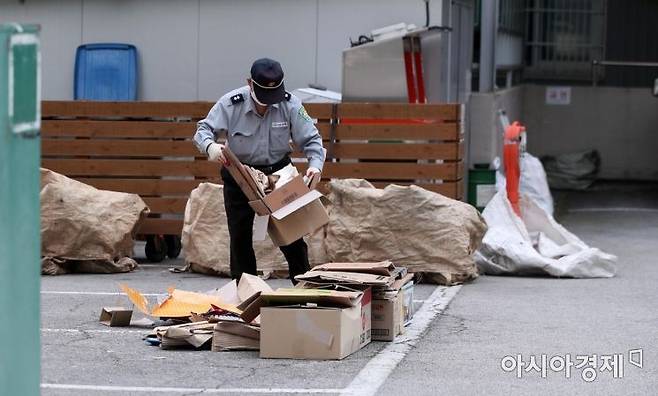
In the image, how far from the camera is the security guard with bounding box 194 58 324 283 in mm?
9156

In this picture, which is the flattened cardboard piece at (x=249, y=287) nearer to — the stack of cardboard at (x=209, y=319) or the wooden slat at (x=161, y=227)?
the stack of cardboard at (x=209, y=319)

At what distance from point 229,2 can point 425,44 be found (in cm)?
246

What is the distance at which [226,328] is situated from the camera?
7.91 metres

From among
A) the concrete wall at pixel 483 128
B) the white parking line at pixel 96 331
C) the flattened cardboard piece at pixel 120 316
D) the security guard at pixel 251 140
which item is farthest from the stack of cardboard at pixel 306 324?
the concrete wall at pixel 483 128

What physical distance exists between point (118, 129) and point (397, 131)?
2.75m

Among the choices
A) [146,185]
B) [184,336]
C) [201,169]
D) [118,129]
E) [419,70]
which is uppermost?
[419,70]

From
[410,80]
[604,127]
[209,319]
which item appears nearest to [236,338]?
[209,319]

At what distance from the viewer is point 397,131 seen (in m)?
12.3

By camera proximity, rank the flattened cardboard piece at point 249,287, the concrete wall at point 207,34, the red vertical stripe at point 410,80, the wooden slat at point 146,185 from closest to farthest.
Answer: the flattened cardboard piece at point 249,287
the wooden slat at point 146,185
the red vertical stripe at point 410,80
the concrete wall at point 207,34

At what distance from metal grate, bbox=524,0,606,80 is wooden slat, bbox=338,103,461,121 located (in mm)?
12089

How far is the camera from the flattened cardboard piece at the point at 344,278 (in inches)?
A: 316

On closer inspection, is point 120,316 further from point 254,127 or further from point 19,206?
point 19,206

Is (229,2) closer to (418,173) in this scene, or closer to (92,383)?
(418,173)

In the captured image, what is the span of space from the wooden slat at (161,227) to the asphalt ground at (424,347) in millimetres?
651
